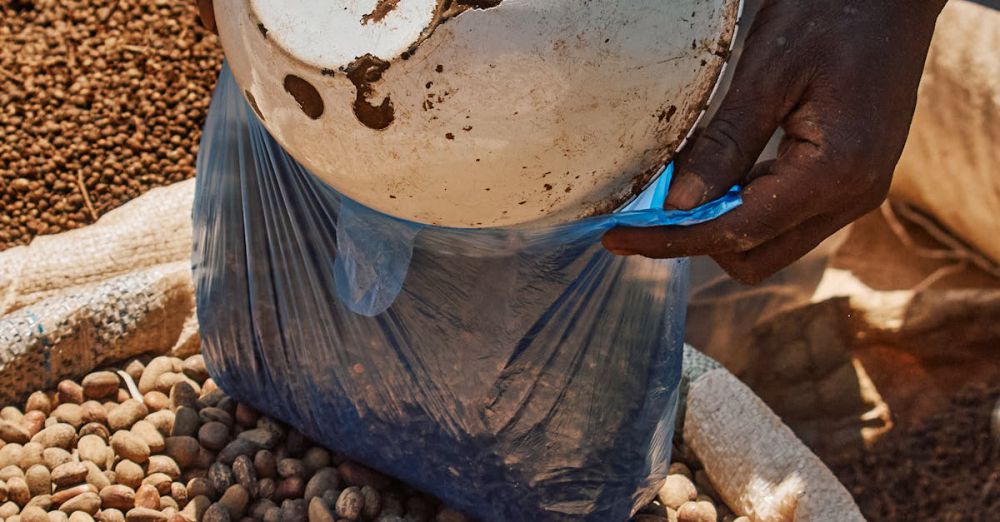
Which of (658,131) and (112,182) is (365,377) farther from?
(112,182)

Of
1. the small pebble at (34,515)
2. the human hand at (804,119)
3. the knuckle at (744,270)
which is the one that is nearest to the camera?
the human hand at (804,119)

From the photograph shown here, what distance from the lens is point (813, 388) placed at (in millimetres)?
2258

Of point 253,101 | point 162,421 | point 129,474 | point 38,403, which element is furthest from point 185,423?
point 253,101

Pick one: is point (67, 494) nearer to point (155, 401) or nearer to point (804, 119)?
point (155, 401)

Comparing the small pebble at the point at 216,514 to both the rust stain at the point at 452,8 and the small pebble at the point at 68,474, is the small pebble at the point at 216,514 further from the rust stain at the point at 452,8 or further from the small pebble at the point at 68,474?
the rust stain at the point at 452,8

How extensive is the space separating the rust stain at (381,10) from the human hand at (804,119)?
371mm

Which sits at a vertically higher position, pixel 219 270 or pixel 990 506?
pixel 219 270

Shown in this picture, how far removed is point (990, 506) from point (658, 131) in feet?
4.03

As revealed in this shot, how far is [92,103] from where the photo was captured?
2.54m

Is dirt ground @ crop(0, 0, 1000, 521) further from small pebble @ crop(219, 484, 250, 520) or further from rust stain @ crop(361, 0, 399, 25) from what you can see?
rust stain @ crop(361, 0, 399, 25)

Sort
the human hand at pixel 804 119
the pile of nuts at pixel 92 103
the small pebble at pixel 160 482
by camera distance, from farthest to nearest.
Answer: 1. the pile of nuts at pixel 92 103
2. the small pebble at pixel 160 482
3. the human hand at pixel 804 119

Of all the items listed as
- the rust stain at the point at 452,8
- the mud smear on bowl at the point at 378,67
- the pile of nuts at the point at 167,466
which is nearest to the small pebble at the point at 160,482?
the pile of nuts at the point at 167,466

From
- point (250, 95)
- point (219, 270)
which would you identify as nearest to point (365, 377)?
point (219, 270)

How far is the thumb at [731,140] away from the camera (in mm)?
1122
